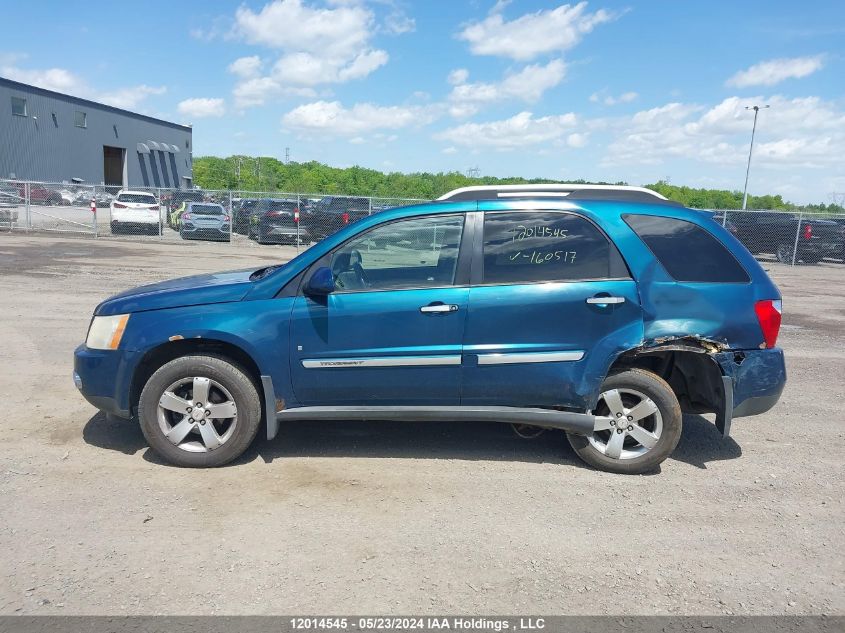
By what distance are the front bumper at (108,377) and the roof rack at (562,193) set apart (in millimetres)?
2492

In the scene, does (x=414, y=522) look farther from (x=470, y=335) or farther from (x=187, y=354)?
(x=187, y=354)

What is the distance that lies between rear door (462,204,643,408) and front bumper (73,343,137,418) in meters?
2.26

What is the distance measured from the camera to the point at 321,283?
424 cm

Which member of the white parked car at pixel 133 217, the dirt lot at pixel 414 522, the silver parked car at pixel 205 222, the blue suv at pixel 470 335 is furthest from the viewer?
the white parked car at pixel 133 217

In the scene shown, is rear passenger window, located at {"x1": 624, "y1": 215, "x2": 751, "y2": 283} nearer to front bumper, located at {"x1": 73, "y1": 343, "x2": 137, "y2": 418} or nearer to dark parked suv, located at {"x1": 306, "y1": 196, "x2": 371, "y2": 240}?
front bumper, located at {"x1": 73, "y1": 343, "x2": 137, "y2": 418}

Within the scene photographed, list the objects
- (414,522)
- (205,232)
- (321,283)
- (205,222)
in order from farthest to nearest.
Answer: (205,232) < (205,222) < (321,283) < (414,522)

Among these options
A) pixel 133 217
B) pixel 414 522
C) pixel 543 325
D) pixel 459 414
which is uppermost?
pixel 543 325

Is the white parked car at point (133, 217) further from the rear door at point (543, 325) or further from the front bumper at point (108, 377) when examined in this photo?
the rear door at point (543, 325)

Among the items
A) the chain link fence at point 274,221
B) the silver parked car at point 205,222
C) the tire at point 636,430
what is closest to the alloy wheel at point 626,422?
the tire at point 636,430

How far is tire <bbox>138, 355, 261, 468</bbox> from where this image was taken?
438cm

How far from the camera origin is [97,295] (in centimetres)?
1125

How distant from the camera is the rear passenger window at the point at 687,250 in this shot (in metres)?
4.50

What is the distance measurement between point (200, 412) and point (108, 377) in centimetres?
67

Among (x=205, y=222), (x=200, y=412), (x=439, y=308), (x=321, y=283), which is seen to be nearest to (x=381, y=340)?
(x=439, y=308)
